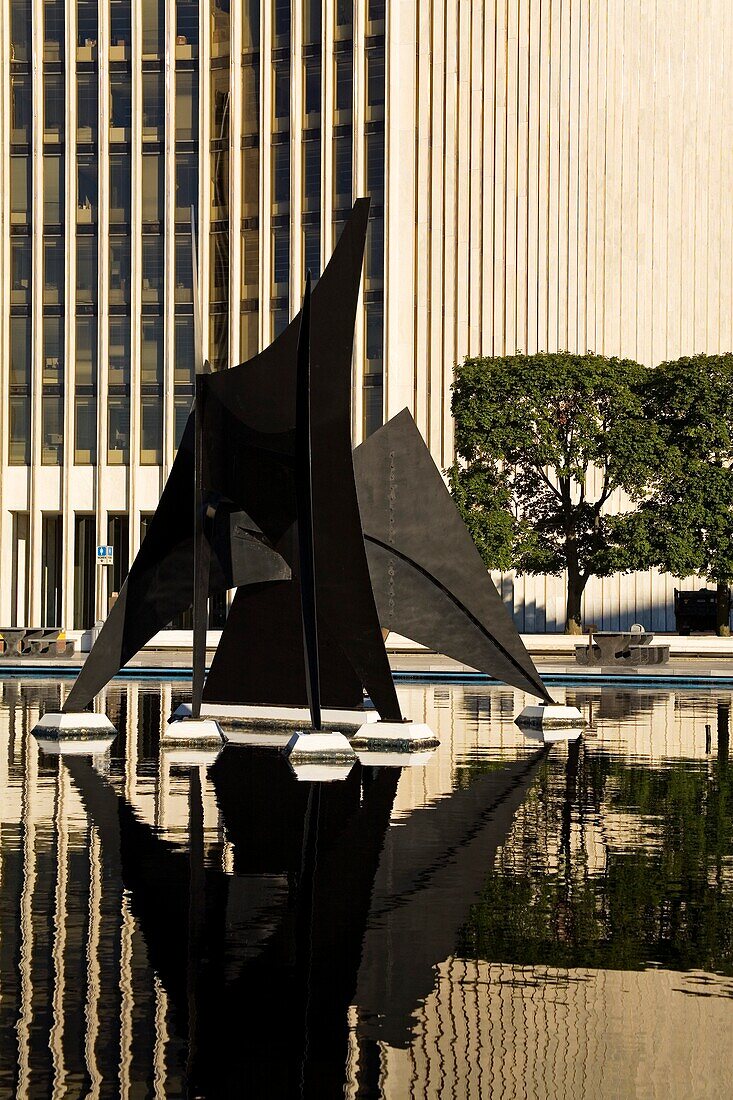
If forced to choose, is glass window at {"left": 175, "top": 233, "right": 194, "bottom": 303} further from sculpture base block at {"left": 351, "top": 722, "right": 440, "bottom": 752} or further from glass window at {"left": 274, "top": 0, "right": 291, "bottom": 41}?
sculpture base block at {"left": 351, "top": 722, "right": 440, "bottom": 752}

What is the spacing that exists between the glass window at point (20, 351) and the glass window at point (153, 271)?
471 centimetres

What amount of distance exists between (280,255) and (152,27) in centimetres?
1006

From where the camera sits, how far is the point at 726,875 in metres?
10.1

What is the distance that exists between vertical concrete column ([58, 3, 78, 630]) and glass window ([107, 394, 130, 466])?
1.41 meters

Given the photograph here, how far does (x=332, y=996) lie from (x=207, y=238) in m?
56.3

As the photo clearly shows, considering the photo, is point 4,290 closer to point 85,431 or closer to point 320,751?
point 85,431

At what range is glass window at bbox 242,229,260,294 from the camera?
6116cm

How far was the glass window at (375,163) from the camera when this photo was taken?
60.1 m

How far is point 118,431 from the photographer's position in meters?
61.2

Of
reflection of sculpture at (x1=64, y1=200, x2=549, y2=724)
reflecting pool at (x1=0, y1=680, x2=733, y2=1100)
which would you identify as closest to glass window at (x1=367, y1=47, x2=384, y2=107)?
reflection of sculpture at (x1=64, y1=200, x2=549, y2=724)

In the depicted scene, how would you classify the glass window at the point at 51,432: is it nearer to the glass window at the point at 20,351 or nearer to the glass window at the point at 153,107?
the glass window at the point at 20,351

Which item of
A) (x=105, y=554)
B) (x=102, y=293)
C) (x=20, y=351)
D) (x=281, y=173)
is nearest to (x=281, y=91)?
(x=281, y=173)

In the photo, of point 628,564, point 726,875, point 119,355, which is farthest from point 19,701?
point 119,355

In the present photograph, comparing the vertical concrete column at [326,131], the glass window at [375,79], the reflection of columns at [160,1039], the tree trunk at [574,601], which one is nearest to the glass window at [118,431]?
the vertical concrete column at [326,131]
